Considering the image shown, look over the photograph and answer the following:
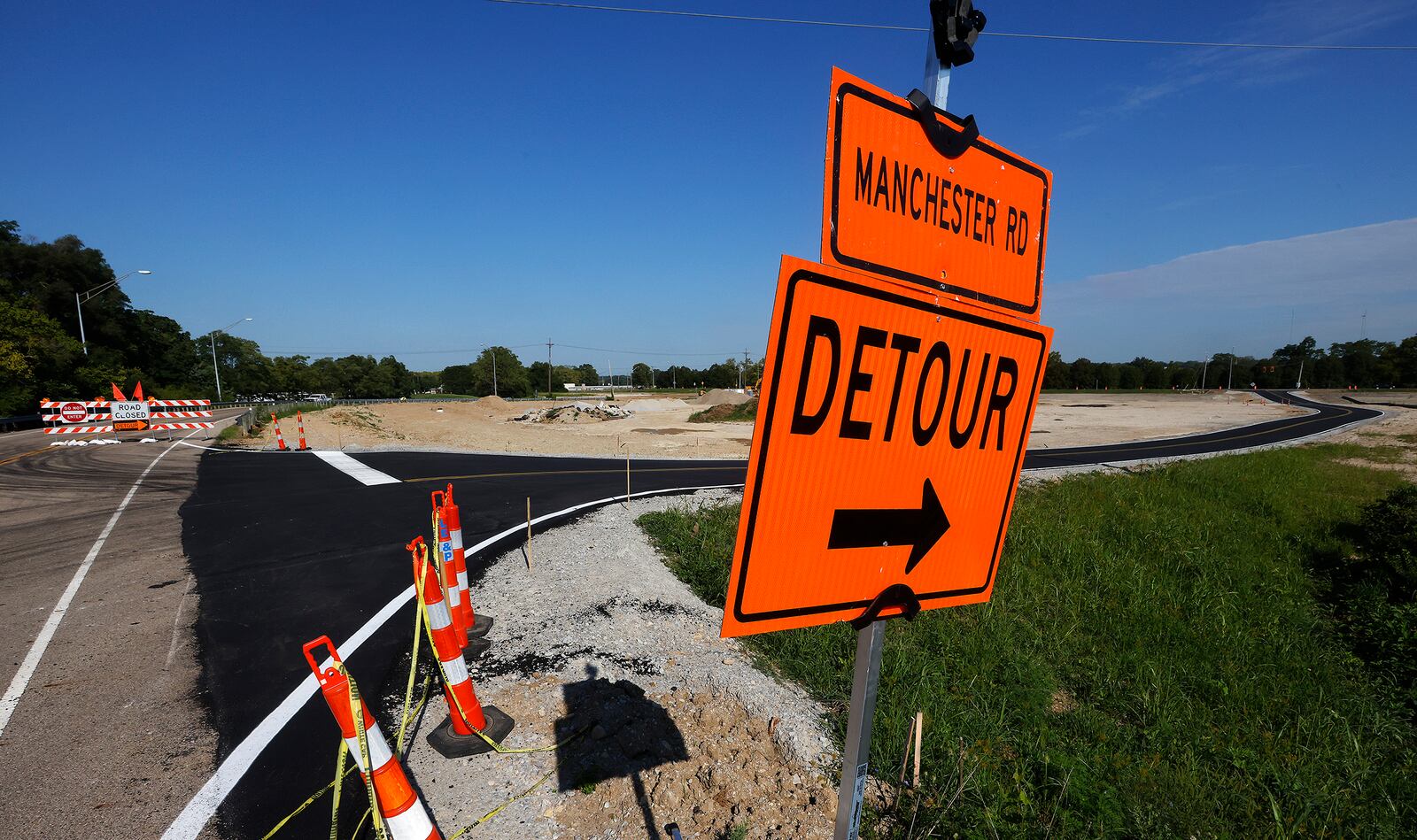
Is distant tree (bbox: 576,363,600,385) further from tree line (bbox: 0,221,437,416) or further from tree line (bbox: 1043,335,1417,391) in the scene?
tree line (bbox: 1043,335,1417,391)

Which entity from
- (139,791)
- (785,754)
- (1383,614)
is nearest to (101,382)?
(139,791)

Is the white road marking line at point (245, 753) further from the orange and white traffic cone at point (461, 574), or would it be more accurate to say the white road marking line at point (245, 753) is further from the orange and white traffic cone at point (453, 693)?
the orange and white traffic cone at point (453, 693)

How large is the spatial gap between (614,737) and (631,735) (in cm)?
11

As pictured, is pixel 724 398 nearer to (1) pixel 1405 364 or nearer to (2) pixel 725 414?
(2) pixel 725 414

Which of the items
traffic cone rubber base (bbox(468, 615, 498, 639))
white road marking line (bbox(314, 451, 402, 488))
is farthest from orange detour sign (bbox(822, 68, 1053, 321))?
white road marking line (bbox(314, 451, 402, 488))

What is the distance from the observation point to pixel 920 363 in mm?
1412

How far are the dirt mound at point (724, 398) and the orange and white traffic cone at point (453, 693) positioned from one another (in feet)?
115

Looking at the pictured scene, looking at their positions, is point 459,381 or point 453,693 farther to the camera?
point 459,381

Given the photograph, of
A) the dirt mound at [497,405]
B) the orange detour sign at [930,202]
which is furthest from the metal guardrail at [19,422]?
the orange detour sign at [930,202]

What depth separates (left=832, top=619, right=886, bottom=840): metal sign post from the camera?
1.43 metres

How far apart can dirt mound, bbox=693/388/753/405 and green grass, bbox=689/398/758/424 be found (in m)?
0.93

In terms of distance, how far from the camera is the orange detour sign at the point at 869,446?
1.20 meters

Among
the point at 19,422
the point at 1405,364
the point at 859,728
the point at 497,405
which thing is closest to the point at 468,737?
the point at 859,728

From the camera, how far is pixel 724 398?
43875 millimetres
